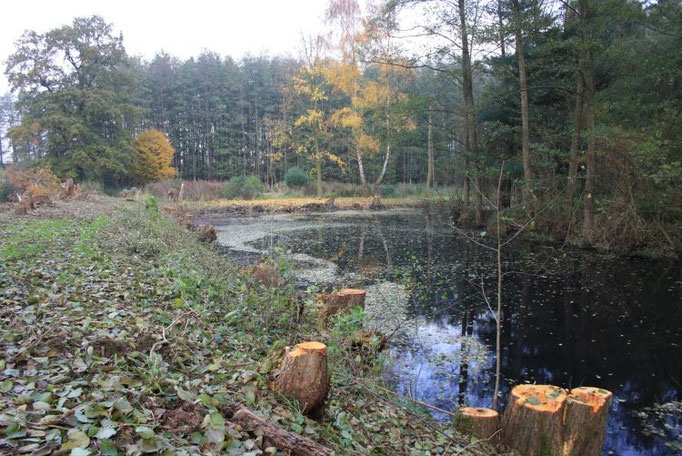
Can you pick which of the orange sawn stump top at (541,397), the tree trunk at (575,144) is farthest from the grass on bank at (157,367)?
the tree trunk at (575,144)

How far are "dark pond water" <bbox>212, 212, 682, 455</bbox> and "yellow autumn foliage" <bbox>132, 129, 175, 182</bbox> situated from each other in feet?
75.7

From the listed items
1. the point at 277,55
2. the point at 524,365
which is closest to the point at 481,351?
the point at 524,365

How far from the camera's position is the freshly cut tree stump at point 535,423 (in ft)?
9.83

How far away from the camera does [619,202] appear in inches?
416

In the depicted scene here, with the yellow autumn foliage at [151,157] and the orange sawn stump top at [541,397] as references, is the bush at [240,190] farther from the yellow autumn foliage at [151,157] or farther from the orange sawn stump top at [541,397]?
the orange sawn stump top at [541,397]

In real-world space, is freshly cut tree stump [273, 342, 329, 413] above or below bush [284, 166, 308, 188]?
below

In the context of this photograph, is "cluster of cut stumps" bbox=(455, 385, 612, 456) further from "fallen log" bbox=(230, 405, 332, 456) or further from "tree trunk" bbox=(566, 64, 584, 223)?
"tree trunk" bbox=(566, 64, 584, 223)

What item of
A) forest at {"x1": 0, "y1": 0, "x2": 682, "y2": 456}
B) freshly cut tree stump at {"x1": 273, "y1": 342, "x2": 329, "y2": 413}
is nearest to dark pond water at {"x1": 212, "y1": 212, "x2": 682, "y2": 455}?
forest at {"x1": 0, "y1": 0, "x2": 682, "y2": 456}

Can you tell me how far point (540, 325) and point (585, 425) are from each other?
3097 mm

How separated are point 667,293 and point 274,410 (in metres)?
7.46

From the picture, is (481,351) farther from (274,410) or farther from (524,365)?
(274,410)

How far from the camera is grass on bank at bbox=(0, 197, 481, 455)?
2.02 meters

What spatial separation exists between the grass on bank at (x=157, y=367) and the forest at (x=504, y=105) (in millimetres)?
2324

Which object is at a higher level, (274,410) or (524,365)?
(274,410)
